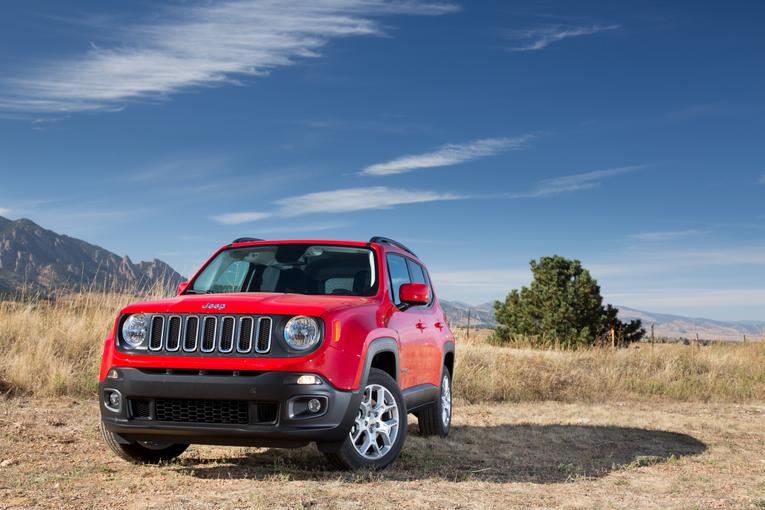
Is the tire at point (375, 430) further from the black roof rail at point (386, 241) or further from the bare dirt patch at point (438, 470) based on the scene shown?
the black roof rail at point (386, 241)

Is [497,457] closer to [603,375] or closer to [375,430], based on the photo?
[375,430]

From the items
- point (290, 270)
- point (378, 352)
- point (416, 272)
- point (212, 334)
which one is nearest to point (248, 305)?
point (212, 334)

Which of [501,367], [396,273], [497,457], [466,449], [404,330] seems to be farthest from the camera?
[501,367]

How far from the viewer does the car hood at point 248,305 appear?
590 cm

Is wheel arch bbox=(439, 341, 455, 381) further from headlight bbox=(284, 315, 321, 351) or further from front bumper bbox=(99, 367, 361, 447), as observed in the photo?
headlight bbox=(284, 315, 321, 351)

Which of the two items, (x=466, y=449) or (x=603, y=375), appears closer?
(x=466, y=449)

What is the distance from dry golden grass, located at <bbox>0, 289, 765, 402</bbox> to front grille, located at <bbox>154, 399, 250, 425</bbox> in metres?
5.96

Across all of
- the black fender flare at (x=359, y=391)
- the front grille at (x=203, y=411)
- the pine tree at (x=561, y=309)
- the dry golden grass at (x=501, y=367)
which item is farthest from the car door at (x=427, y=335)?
the pine tree at (x=561, y=309)

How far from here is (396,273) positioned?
25.6 ft

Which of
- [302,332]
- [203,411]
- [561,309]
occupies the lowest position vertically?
[203,411]

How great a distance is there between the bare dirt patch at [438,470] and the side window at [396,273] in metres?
1.58

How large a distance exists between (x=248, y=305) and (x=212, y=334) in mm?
347

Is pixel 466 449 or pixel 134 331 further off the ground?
pixel 134 331

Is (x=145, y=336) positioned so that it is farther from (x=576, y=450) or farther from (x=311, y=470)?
(x=576, y=450)
